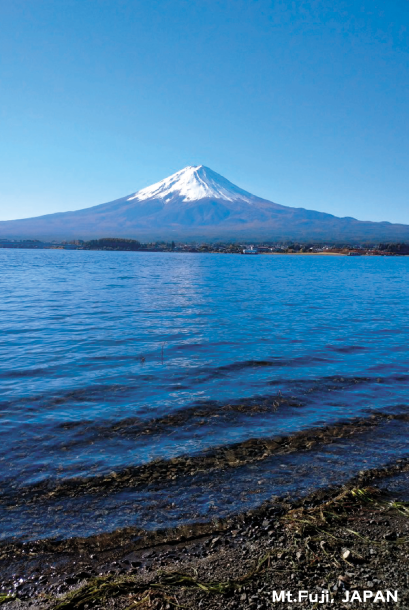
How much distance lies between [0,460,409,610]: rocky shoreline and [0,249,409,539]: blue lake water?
0.46 metres

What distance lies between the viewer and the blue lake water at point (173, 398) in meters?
6.42

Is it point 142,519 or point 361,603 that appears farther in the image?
point 142,519

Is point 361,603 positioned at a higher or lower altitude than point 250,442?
higher

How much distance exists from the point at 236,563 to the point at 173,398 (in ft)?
20.3

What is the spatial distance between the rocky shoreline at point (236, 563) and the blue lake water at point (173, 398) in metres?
0.46

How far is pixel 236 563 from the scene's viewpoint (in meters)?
4.68

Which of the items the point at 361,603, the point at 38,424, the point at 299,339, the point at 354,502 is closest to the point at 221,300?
the point at 299,339

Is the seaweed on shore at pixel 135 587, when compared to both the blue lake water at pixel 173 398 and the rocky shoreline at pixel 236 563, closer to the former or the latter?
the rocky shoreline at pixel 236 563

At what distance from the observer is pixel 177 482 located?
6.81m

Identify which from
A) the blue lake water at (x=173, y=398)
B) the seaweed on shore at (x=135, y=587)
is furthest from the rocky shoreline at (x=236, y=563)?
the blue lake water at (x=173, y=398)

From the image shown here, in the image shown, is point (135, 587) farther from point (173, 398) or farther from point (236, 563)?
point (173, 398)

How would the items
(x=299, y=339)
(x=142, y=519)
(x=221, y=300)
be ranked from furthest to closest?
1. (x=221, y=300)
2. (x=299, y=339)
3. (x=142, y=519)

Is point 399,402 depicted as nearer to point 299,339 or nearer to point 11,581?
point 299,339

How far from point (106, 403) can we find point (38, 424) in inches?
68.6
